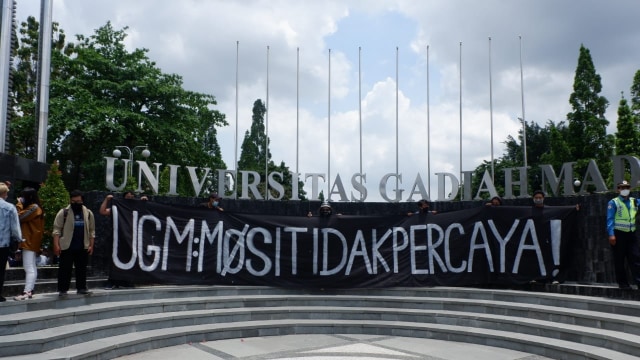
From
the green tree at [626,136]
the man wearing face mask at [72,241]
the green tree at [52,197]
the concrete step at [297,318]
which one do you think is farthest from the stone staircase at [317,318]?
the green tree at [626,136]

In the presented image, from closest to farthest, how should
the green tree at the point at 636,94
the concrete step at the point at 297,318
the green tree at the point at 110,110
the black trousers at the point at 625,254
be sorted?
the concrete step at the point at 297,318 < the black trousers at the point at 625,254 < the green tree at the point at 110,110 < the green tree at the point at 636,94

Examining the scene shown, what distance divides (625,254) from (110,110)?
28.0 metres

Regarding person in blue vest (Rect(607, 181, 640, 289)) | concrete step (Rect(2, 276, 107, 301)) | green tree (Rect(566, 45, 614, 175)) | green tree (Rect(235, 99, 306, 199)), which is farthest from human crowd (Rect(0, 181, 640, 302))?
green tree (Rect(235, 99, 306, 199))

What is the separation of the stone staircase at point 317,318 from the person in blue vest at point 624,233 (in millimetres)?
418

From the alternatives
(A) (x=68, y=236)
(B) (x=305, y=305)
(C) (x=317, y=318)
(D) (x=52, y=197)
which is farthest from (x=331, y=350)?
(D) (x=52, y=197)

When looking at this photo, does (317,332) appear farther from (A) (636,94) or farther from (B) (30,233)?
(A) (636,94)

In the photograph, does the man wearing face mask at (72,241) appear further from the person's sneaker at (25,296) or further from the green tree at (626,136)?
the green tree at (626,136)

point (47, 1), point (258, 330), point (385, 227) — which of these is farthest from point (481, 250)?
point (47, 1)

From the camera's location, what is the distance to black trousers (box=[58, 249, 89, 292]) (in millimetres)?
8000

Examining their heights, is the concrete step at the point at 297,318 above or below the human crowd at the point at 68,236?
below

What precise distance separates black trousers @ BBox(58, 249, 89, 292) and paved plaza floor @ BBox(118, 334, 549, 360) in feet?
5.46

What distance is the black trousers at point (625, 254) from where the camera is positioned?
8.39 metres

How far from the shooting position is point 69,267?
805 cm

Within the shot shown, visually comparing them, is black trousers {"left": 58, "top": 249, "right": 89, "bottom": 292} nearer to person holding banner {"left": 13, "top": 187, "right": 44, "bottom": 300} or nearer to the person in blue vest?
person holding banner {"left": 13, "top": 187, "right": 44, "bottom": 300}
